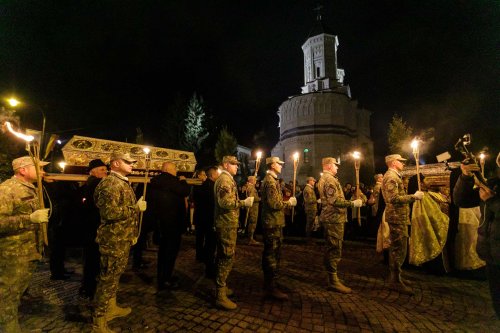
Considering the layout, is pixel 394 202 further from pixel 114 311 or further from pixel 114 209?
pixel 114 311

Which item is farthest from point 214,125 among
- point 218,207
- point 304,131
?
point 218,207

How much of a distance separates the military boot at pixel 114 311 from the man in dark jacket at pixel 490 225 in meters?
5.03

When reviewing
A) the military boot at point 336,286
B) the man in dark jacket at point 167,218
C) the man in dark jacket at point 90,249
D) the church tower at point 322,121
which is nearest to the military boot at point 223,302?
the man in dark jacket at point 167,218

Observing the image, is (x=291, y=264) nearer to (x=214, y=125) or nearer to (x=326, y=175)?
(x=326, y=175)

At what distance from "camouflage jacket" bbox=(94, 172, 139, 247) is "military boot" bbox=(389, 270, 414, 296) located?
5283mm

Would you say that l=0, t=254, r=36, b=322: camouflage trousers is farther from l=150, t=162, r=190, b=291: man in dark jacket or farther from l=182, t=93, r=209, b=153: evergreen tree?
l=182, t=93, r=209, b=153: evergreen tree

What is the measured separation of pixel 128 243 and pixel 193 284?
7.44 ft

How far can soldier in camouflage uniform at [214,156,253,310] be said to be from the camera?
443 cm

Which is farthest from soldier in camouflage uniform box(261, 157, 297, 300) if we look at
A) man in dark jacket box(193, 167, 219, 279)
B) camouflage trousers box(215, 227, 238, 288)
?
man in dark jacket box(193, 167, 219, 279)

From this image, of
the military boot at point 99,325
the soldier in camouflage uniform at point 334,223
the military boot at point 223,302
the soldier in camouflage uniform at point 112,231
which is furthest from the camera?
the soldier in camouflage uniform at point 334,223

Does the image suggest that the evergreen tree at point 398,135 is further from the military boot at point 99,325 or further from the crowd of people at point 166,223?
the military boot at point 99,325

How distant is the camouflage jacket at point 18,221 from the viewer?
10.4 feet

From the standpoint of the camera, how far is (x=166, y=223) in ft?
17.3

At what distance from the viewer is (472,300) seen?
189 inches
